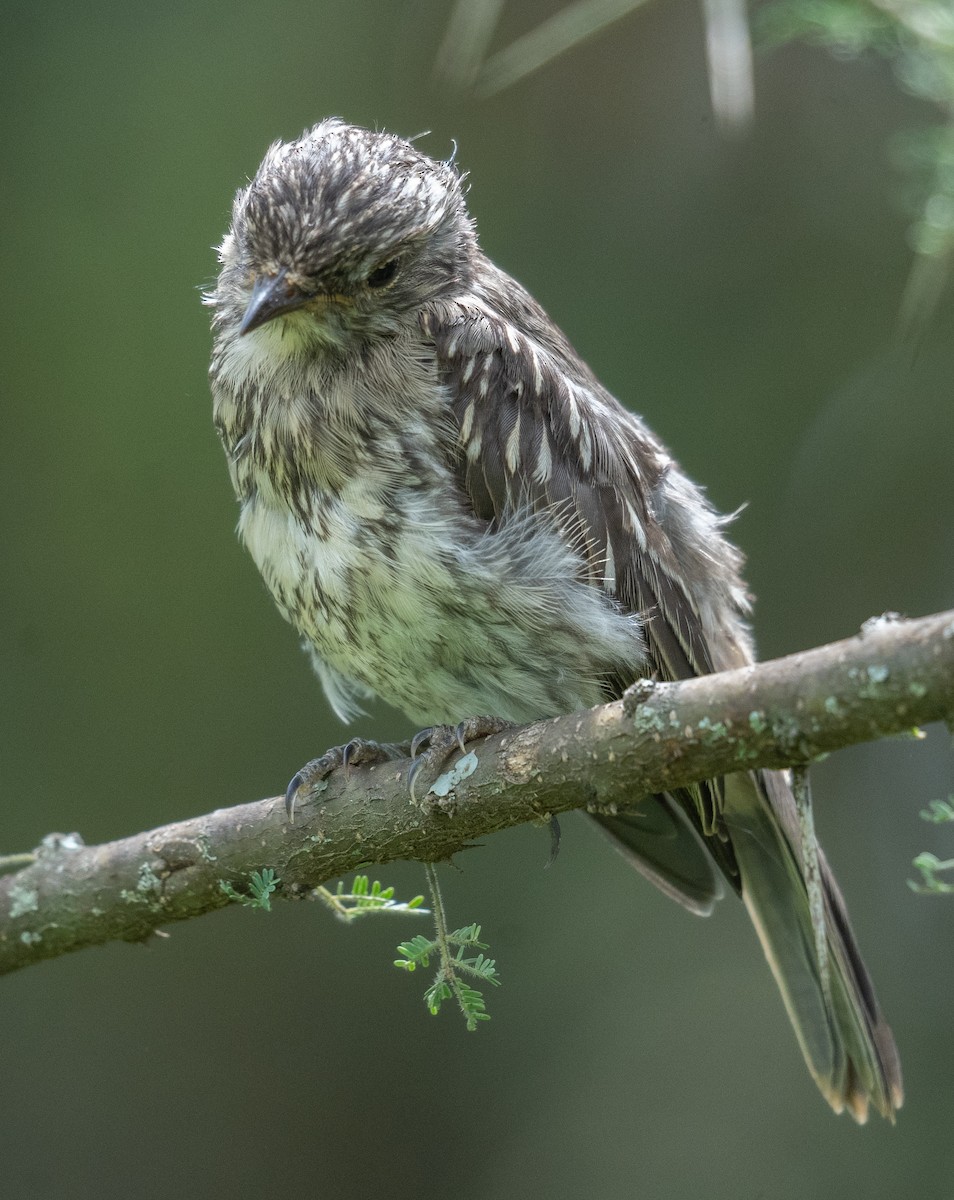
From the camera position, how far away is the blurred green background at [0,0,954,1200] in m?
5.60

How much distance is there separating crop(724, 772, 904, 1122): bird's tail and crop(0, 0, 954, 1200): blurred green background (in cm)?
195

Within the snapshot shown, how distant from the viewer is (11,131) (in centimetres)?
605

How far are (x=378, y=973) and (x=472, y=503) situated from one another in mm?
3055

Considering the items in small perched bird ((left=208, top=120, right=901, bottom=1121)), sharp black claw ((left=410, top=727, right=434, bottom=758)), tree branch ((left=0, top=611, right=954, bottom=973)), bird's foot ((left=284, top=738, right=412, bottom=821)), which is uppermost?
small perched bird ((left=208, top=120, right=901, bottom=1121))

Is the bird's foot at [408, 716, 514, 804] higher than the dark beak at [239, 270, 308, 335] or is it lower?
lower

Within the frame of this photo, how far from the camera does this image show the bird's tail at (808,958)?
357cm

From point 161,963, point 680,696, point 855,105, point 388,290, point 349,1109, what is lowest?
point 349,1109

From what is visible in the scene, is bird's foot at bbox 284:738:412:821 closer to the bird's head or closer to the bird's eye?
the bird's head

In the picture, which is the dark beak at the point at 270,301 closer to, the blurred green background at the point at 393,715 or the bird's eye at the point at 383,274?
the bird's eye at the point at 383,274

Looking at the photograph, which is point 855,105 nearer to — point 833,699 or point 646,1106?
point 646,1106

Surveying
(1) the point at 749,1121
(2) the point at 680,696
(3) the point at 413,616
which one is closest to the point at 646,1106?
(1) the point at 749,1121

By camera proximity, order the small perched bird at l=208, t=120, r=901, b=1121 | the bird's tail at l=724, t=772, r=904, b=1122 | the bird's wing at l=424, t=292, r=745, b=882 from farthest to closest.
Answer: the bird's tail at l=724, t=772, r=904, b=1122 < the bird's wing at l=424, t=292, r=745, b=882 < the small perched bird at l=208, t=120, r=901, b=1121

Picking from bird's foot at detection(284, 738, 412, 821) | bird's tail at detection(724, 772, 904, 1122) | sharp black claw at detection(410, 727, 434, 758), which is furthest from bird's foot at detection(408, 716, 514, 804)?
bird's tail at detection(724, 772, 904, 1122)

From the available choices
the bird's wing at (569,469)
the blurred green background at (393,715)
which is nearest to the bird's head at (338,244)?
the bird's wing at (569,469)
